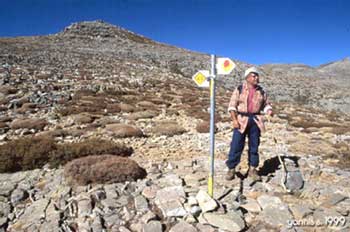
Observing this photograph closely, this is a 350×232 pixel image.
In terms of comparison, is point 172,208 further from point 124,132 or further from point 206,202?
point 124,132

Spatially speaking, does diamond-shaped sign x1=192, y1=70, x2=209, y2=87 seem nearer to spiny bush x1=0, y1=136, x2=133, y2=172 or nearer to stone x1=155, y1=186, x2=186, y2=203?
stone x1=155, y1=186, x2=186, y2=203

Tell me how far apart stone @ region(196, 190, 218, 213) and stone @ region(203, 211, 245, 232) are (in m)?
0.10

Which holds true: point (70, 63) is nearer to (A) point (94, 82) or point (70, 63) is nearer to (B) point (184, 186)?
(A) point (94, 82)

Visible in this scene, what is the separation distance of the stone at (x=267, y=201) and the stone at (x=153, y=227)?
72.8 inches

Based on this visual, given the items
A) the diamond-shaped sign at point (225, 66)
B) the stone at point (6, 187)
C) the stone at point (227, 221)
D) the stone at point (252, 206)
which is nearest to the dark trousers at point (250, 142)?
the stone at point (252, 206)

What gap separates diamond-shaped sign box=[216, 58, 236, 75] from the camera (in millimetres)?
5725

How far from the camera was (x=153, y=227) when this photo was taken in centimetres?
508

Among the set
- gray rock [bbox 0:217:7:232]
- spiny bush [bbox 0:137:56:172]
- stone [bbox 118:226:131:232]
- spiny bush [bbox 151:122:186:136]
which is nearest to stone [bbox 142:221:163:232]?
stone [bbox 118:226:131:232]

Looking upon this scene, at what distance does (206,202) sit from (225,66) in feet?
7.59

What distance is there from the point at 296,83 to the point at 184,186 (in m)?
44.3

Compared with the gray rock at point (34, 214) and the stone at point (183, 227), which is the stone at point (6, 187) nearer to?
the gray rock at point (34, 214)

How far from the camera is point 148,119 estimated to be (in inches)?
619

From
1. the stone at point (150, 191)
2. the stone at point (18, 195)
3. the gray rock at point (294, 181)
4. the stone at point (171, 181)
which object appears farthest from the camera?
the stone at point (171, 181)

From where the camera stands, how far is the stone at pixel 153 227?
16.5 ft
